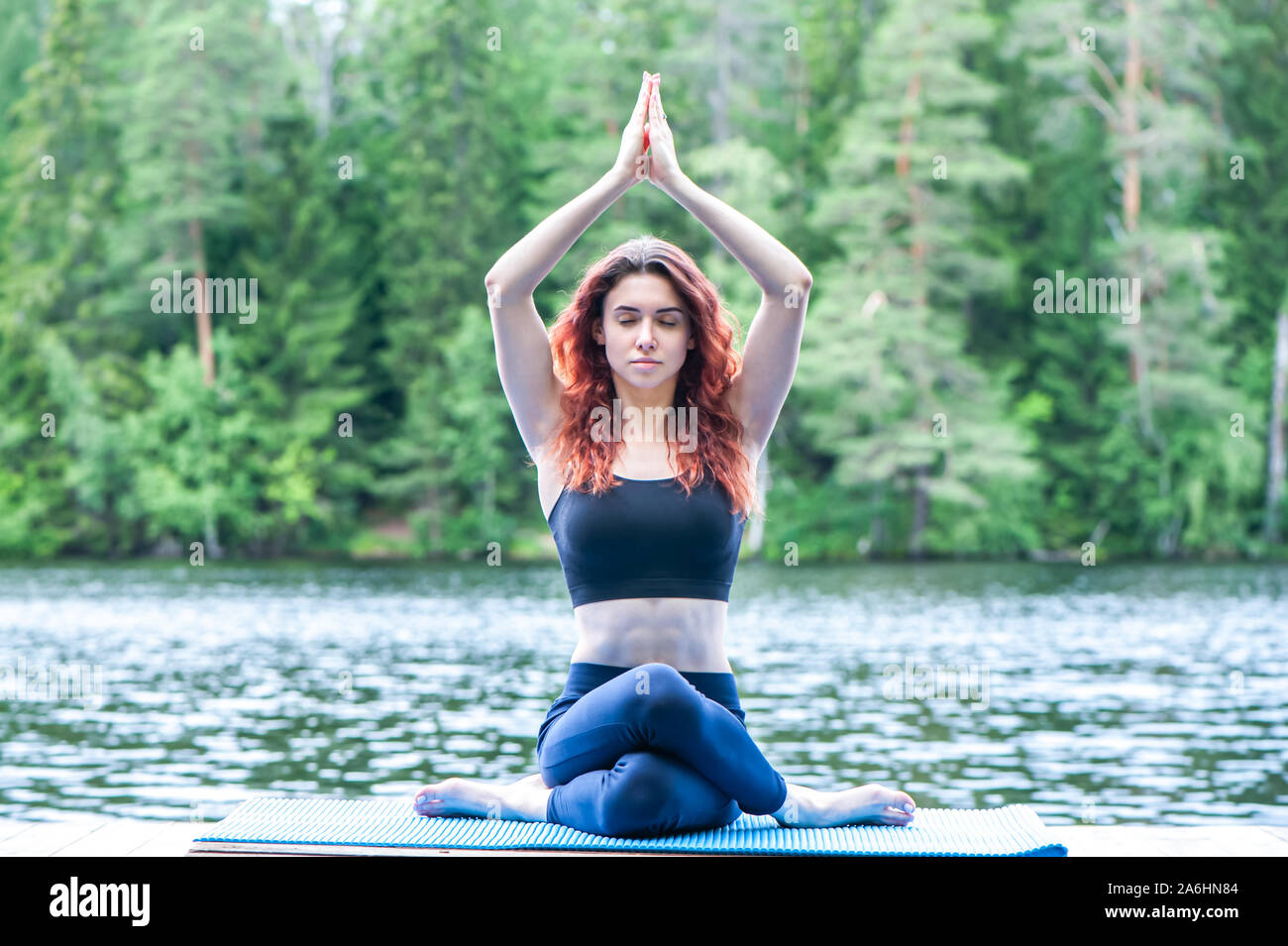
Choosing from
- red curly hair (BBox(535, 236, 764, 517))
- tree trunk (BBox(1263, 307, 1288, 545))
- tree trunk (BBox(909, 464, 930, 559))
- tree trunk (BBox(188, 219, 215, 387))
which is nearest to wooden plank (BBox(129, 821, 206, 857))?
red curly hair (BBox(535, 236, 764, 517))

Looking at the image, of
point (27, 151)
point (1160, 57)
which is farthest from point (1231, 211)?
point (27, 151)

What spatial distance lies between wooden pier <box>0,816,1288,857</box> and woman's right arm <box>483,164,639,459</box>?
112cm

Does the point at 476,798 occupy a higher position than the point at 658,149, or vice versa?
the point at 658,149

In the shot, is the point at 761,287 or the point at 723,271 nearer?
the point at 761,287

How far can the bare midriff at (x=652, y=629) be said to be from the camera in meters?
3.87

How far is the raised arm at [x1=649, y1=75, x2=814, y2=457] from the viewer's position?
12.8ft

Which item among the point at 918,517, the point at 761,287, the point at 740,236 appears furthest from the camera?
the point at 918,517

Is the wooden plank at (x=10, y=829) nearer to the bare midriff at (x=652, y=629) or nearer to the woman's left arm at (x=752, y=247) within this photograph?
the bare midriff at (x=652, y=629)

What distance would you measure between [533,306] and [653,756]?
1.18m

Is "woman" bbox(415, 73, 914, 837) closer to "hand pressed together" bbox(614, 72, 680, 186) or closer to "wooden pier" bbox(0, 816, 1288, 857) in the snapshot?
"hand pressed together" bbox(614, 72, 680, 186)

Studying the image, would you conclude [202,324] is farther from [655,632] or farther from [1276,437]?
[655,632]

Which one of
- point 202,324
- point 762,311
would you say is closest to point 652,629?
point 762,311

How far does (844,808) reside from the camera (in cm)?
411

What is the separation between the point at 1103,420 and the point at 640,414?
30.2 metres
